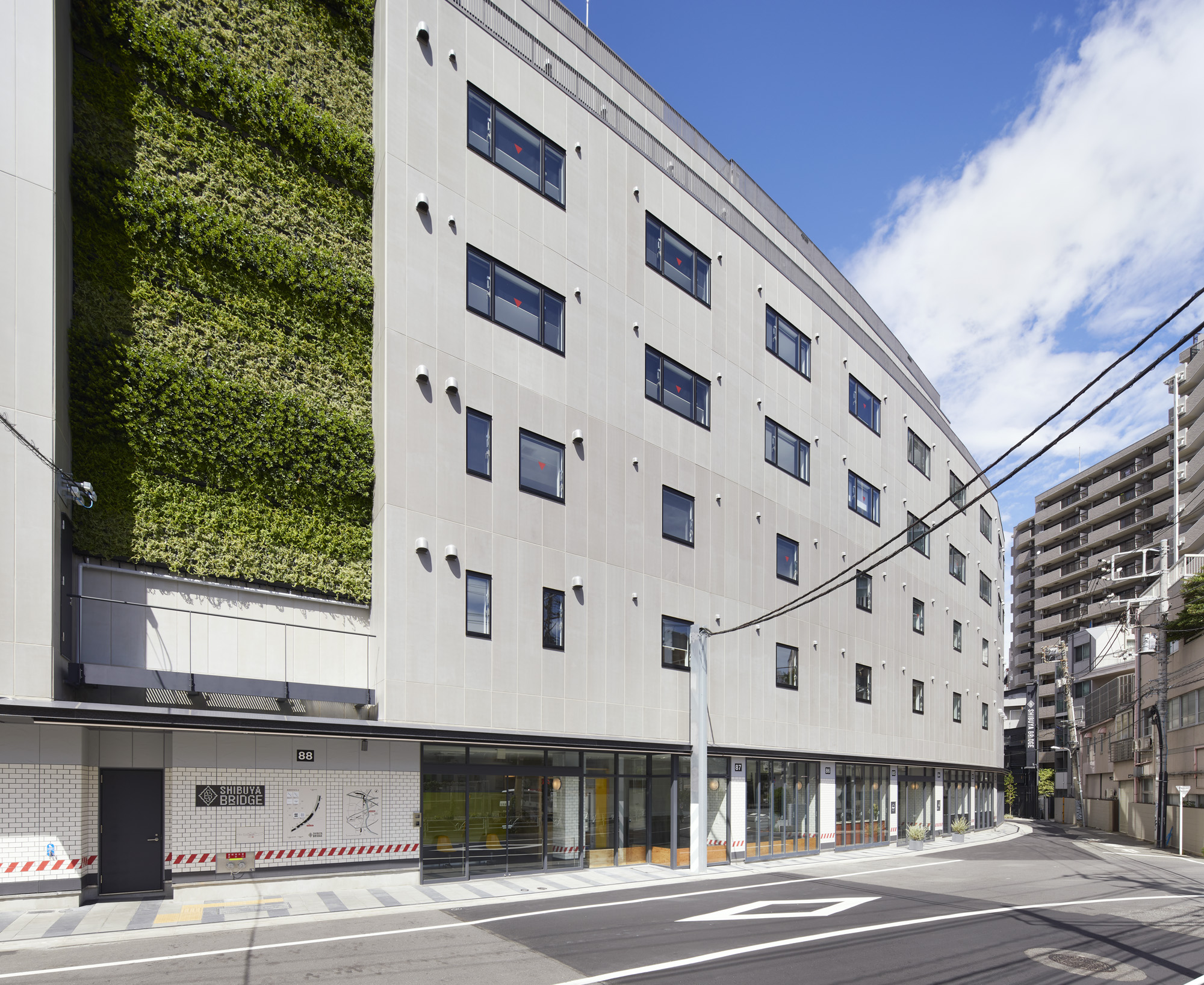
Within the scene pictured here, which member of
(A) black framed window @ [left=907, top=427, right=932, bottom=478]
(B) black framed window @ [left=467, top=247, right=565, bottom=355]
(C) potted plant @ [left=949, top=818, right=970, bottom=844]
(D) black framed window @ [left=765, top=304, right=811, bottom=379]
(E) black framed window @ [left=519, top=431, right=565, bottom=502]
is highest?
(D) black framed window @ [left=765, top=304, right=811, bottom=379]

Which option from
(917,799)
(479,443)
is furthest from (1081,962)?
(917,799)

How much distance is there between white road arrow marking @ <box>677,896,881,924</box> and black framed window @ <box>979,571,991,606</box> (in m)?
36.0

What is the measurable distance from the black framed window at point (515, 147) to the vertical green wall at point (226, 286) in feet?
8.22

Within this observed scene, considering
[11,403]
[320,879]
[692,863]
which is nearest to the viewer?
[11,403]

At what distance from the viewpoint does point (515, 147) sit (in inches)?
858

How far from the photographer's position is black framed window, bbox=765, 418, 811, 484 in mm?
30188

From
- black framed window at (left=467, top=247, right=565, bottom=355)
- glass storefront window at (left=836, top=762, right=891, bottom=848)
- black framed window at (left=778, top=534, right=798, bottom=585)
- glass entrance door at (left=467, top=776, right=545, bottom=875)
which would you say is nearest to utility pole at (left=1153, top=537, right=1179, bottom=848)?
glass storefront window at (left=836, top=762, right=891, bottom=848)

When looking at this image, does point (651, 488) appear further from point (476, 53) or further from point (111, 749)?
→ point (111, 749)

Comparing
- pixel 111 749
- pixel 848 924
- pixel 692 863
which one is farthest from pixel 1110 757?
pixel 111 749

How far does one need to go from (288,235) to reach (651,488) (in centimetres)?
1102

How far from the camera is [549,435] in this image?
21.7 metres

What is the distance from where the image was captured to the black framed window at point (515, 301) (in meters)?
20.5

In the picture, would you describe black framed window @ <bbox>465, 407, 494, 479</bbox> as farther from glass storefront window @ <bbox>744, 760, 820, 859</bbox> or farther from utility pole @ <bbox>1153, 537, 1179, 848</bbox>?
utility pole @ <bbox>1153, 537, 1179, 848</bbox>

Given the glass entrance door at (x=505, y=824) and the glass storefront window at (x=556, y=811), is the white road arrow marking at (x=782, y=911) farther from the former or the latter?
the glass entrance door at (x=505, y=824)
